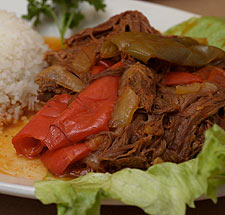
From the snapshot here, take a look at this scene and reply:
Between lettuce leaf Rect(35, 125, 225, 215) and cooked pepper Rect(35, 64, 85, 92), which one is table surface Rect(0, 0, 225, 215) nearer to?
lettuce leaf Rect(35, 125, 225, 215)

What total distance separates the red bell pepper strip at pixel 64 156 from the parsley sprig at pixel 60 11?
2.20 meters

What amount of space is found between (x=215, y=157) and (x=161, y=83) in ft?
3.61

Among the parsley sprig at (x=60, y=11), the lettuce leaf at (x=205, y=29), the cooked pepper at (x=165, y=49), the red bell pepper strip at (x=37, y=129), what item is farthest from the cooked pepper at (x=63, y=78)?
the lettuce leaf at (x=205, y=29)

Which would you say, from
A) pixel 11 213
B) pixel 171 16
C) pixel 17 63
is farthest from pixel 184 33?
pixel 11 213

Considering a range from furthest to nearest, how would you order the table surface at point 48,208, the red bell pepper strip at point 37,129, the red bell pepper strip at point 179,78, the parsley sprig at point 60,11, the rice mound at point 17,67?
the parsley sprig at point 60,11
the rice mound at point 17,67
the red bell pepper strip at point 179,78
the red bell pepper strip at point 37,129
the table surface at point 48,208

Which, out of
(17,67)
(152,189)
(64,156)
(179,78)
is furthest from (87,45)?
(152,189)

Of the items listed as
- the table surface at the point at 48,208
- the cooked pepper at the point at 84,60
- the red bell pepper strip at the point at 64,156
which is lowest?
the table surface at the point at 48,208

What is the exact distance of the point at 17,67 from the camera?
3.99 m

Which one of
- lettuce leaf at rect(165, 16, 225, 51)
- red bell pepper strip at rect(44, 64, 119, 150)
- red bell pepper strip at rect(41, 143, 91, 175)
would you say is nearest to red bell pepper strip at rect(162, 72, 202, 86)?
red bell pepper strip at rect(44, 64, 119, 150)

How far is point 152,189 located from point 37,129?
1173 millimetres

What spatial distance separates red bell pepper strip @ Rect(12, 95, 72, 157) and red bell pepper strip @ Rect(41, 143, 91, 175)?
18 centimetres

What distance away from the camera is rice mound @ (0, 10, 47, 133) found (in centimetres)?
387

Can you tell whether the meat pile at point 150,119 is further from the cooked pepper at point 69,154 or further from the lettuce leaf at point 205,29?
the lettuce leaf at point 205,29

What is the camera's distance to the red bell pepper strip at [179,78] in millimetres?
3336
